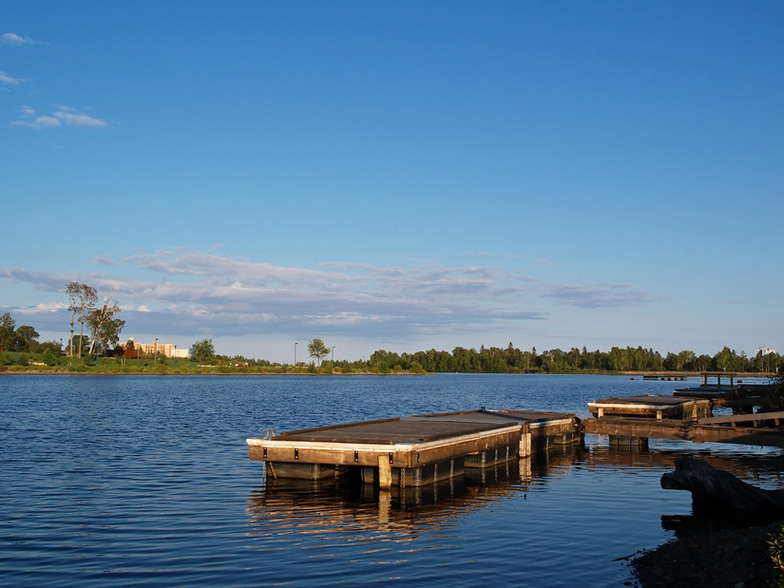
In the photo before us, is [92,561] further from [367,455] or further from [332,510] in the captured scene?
[367,455]

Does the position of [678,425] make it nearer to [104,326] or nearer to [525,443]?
[525,443]

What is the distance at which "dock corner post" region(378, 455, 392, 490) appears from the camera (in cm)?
1961

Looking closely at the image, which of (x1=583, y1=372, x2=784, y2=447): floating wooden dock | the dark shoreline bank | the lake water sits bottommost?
the lake water

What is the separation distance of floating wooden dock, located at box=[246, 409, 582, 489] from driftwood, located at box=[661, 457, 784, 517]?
6.67 metres

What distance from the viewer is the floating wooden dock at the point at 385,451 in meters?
19.7

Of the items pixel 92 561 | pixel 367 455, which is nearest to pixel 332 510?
pixel 367 455

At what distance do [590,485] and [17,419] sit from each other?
36.3 metres

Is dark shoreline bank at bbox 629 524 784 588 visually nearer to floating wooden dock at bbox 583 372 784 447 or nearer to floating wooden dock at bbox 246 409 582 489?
floating wooden dock at bbox 246 409 582 489

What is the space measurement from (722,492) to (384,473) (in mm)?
8561

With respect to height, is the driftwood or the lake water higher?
the driftwood

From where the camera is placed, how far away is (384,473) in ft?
65.2

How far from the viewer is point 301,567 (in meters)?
12.8

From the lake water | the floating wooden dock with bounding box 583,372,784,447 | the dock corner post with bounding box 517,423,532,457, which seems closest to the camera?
the lake water

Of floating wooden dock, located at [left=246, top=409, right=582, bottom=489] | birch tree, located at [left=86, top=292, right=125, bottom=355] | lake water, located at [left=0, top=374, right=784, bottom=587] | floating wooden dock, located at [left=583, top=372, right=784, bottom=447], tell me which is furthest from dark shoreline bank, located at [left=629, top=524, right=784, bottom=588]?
birch tree, located at [left=86, top=292, right=125, bottom=355]
